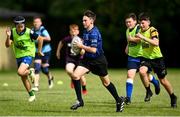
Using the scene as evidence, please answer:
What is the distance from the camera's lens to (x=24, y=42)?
17609 mm

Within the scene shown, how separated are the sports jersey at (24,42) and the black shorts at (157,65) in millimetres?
2761

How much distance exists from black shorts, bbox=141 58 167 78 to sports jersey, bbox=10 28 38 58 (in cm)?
276

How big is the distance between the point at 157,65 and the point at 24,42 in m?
3.34

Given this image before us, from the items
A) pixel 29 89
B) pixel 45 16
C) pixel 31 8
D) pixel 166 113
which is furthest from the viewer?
pixel 31 8

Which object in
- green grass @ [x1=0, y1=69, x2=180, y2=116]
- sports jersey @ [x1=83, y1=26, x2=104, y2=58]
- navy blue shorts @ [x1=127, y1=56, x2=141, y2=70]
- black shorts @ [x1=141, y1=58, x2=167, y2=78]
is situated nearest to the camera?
green grass @ [x1=0, y1=69, x2=180, y2=116]

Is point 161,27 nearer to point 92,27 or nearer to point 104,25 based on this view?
point 104,25

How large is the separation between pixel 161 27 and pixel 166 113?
34424 mm

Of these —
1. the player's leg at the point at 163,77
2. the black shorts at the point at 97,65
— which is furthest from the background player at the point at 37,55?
the black shorts at the point at 97,65

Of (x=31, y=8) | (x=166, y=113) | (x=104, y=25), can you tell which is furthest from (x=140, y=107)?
(x=31, y=8)

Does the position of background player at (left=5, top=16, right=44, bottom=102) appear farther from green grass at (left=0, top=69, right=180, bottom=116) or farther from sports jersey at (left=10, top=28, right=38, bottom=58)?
green grass at (left=0, top=69, right=180, bottom=116)

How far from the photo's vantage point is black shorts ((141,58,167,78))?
16.3 metres

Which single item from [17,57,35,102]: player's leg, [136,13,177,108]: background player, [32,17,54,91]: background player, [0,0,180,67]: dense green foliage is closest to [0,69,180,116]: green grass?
[17,57,35,102]: player's leg

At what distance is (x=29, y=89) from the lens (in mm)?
17547

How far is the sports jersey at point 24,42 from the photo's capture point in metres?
17.5
